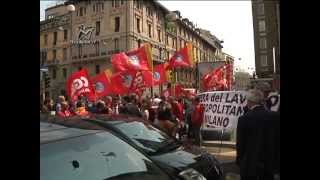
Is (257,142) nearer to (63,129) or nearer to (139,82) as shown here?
(63,129)

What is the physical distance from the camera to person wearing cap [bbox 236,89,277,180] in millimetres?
4332

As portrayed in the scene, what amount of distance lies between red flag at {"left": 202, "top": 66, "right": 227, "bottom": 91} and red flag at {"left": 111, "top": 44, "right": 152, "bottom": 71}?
2.45m

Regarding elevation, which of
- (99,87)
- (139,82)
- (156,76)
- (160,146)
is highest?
(156,76)

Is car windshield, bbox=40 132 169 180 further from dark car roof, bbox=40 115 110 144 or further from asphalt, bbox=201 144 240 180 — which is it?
asphalt, bbox=201 144 240 180

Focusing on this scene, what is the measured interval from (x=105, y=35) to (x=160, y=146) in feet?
180

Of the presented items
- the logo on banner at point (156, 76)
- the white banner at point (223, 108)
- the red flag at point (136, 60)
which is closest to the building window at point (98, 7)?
the logo on banner at point (156, 76)

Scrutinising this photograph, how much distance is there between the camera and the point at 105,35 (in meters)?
58.7

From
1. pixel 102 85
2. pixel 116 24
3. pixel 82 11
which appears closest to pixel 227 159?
pixel 102 85

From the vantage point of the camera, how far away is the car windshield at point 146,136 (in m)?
4.69

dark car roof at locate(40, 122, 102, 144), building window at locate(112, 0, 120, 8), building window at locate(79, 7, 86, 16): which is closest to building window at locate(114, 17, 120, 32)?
building window at locate(112, 0, 120, 8)

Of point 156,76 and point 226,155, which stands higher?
point 156,76
